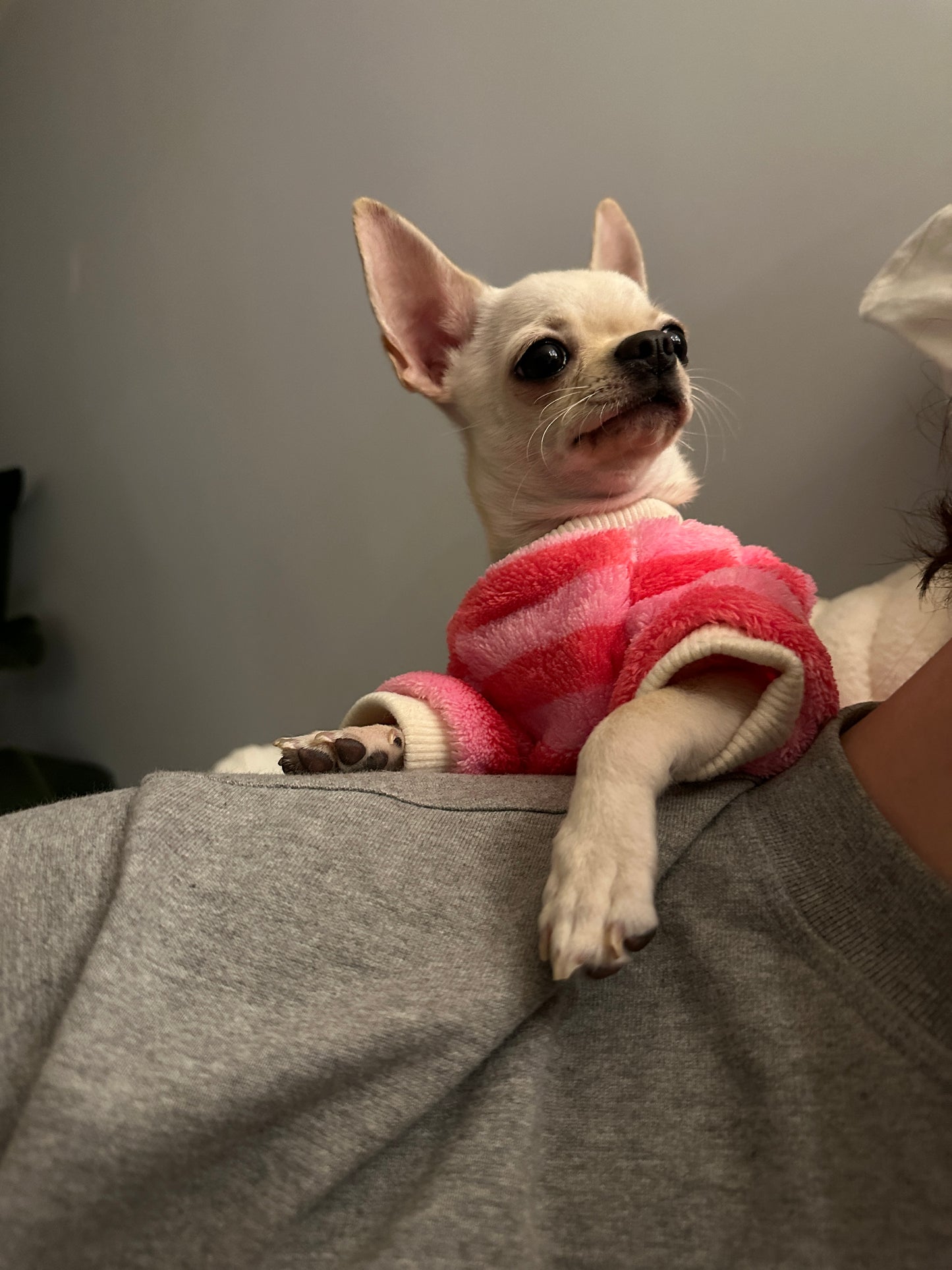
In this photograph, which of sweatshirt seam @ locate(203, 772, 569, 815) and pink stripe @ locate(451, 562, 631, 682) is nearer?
sweatshirt seam @ locate(203, 772, 569, 815)

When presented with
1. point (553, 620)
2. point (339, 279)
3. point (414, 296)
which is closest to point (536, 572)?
point (553, 620)

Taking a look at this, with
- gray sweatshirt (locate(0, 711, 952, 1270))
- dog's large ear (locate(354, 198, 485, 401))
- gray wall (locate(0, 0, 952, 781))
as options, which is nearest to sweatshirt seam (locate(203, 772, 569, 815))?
gray sweatshirt (locate(0, 711, 952, 1270))

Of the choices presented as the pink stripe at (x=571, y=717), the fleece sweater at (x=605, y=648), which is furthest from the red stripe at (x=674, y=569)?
the pink stripe at (x=571, y=717)

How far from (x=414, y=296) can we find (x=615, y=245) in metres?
0.34

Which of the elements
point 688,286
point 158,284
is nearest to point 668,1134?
point 688,286

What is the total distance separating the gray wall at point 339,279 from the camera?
119cm

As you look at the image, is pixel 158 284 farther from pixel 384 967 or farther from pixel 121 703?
pixel 384 967

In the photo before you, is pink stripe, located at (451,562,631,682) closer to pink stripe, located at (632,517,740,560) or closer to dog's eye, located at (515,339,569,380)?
pink stripe, located at (632,517,740,560)

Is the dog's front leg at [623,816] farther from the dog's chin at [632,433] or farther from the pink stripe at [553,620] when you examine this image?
the dog's chin at [632,433]

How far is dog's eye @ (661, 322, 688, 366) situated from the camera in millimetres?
1005

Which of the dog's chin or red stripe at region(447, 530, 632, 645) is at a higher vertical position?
the dog's chin

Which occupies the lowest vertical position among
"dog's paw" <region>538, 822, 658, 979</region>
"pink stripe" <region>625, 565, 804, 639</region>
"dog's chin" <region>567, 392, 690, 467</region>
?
"dog's paw" <region>538, 822, 658, 979</region>

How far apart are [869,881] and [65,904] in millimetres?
526

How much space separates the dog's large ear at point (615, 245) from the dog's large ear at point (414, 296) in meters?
0.20
